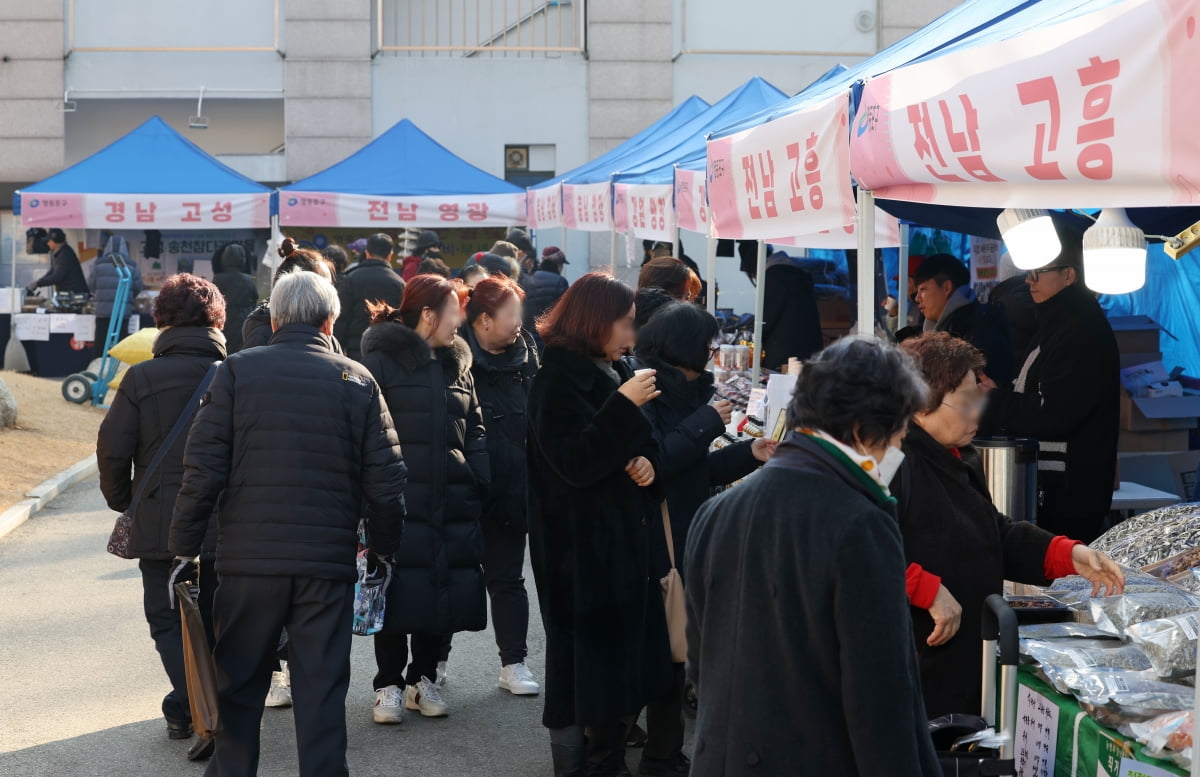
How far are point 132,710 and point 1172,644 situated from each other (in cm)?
475

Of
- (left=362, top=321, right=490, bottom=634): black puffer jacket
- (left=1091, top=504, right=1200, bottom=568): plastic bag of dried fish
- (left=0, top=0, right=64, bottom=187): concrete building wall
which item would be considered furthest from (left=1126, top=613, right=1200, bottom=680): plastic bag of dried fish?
(left=0, top=0, right=64, bottom=187): concrete building wall

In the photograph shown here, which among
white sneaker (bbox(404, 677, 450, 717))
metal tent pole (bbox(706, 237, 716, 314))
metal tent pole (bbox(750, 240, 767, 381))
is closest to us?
white sneaker (bbox(404, 677, 450, 717))

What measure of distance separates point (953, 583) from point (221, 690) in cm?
250

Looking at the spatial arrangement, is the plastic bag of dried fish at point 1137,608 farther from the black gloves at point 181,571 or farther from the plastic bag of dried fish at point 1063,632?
the black gloves at point 181,571

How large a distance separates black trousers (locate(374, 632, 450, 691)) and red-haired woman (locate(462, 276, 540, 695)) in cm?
41

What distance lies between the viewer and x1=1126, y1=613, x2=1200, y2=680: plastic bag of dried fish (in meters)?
3.36

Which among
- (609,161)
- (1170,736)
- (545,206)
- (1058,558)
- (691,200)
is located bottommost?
(1170,736)

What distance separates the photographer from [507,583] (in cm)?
646

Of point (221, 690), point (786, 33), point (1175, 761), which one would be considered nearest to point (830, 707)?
point (1175, 761)

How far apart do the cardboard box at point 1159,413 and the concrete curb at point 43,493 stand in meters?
7.98

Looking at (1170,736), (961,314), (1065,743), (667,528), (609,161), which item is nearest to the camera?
(1170,736)

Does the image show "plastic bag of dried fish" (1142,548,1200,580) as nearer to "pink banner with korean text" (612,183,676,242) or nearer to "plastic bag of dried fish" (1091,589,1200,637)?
"plastic bag of dried fish" (1091,589,1200,637)

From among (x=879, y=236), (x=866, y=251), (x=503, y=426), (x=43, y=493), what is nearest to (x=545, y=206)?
(x=43, y=493)

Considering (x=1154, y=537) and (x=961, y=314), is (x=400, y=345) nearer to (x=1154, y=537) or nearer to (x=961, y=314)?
(x=1154, y=537)
